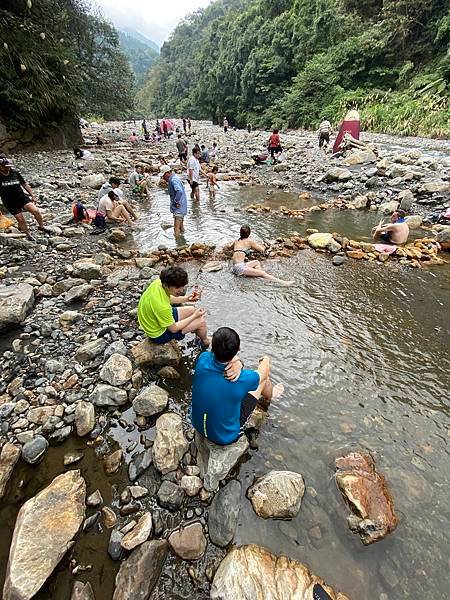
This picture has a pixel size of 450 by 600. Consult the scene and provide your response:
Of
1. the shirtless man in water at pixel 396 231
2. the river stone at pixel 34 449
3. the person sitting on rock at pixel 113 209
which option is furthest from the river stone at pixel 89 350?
the shirtless man in water at pixel 396 231

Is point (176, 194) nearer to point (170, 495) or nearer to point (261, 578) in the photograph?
point (170, 495)

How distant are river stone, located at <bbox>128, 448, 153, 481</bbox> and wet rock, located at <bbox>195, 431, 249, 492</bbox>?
0.46 m

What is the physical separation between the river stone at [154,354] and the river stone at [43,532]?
1425 mm

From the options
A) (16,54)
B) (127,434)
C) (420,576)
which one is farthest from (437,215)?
(16,54)

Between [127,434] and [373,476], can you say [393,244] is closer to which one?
[373,476]

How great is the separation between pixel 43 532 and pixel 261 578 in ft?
5.30

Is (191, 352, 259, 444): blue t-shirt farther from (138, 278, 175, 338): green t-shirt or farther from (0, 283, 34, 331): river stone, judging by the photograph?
(0, 283, 34, 331): river stone

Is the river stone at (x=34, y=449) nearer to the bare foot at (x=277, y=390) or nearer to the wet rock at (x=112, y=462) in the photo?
the wet rock at (x=112, y=462)

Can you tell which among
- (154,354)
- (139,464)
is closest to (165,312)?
(154,354)

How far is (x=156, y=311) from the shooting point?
3873 mm

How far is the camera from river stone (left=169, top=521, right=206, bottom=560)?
247 cm

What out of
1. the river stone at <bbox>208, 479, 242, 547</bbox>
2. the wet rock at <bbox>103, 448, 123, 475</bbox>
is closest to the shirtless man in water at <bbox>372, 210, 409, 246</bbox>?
the river stone at <bbox>208, 479, 242, 547</bbox>

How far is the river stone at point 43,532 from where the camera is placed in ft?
7.12

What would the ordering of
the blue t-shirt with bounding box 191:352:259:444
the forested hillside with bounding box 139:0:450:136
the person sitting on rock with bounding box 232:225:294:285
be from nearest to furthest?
1. the blue t-shirt with bounding box 191:352:259:444
2. the person sitting on rock with bounding box 232:225:294:285
3. the forested hillside with bounding box 139:0:450:136
